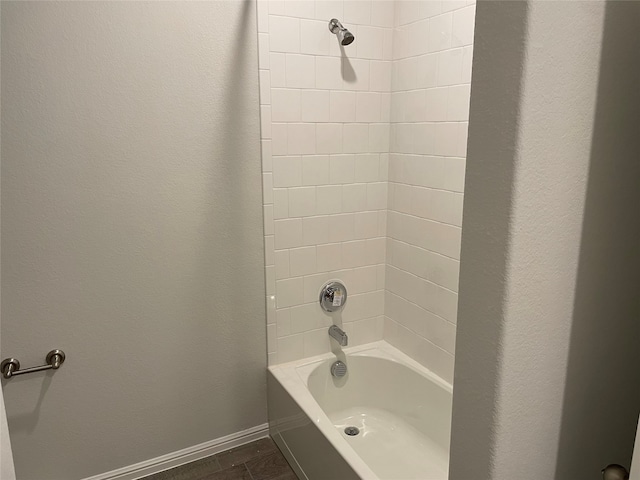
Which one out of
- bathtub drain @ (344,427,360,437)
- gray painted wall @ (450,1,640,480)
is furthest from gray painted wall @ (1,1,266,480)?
gray painted wall @ (450,1,640,480)

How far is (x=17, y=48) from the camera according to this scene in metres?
1.64

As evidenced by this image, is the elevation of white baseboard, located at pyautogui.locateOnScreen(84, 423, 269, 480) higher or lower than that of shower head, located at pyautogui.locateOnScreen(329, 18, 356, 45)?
lower

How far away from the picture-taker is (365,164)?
7.73ft

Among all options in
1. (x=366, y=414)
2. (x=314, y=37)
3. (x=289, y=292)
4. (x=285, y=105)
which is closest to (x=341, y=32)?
(x=314, y=37)

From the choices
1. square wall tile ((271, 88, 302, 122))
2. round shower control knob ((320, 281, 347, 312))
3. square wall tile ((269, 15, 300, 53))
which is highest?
square wall tile ((269, 15, 300, 53))

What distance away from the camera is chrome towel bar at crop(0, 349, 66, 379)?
1.79 m

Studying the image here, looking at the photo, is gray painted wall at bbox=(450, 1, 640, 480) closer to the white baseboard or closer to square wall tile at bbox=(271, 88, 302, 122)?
square wall tile at bbox=(271, 88, 302, 122)

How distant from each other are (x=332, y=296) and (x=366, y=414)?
0.66m

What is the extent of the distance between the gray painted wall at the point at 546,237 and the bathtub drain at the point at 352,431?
1418 mm

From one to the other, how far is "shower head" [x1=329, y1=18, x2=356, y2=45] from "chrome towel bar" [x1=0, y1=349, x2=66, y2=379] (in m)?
1.74

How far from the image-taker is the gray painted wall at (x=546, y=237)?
769 millimetres

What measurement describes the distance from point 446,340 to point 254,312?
0.90 metres

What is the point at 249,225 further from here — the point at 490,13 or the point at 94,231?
the point at 490,13

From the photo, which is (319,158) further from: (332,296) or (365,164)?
(332,296)
